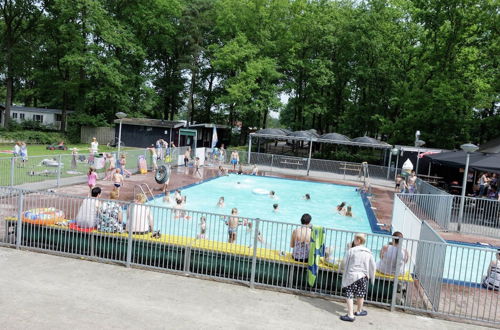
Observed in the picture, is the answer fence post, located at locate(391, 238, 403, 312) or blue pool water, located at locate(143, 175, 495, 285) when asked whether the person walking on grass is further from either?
fence post, located at locate(391, 238, 403, 312)

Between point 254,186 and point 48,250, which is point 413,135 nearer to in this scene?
point 254,186

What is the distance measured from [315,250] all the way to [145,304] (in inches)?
128

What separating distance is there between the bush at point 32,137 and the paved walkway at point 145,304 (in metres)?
Answer: 32.3

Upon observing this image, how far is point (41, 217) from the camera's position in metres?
9.32

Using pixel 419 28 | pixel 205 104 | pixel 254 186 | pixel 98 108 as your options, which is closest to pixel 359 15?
pixel 419 28

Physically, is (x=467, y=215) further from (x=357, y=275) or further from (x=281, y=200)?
(x=357, y=275)

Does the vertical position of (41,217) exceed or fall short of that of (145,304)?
it exceeds it

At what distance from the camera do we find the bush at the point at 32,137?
119ft

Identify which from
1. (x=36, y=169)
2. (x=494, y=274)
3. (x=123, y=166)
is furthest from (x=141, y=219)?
(x=123, y=166)

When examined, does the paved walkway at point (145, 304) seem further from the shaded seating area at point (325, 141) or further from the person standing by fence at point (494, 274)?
the shaded seating area at point (325, 141)

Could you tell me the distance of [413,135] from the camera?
36531 millimetres

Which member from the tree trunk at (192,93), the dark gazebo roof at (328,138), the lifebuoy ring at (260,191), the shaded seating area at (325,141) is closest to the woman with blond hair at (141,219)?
the lifebuoy ring at (260,191)

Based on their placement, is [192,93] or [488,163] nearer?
[488,163]

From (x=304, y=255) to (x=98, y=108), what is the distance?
43.9 m
